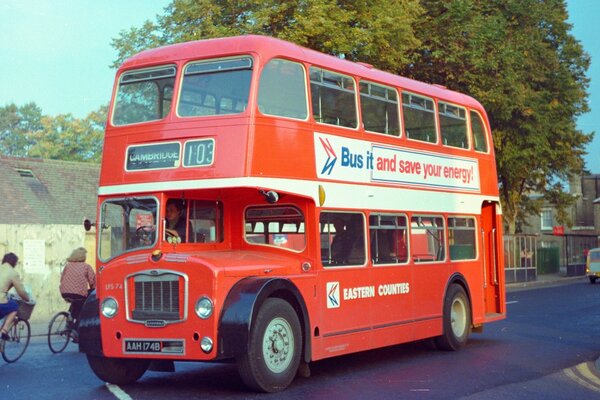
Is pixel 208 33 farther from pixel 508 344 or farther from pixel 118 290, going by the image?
pixel 118 290

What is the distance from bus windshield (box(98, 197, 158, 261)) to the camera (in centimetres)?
1148

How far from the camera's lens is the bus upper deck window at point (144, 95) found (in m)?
11.9

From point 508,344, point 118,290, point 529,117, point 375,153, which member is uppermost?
point 529,117

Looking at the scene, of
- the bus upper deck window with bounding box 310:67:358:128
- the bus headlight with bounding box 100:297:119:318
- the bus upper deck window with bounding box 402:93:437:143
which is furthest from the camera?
the bus upper deck window with bounding box 402:93:437:143

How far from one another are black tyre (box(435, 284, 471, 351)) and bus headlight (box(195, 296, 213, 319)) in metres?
6.24

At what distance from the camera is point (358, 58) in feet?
100

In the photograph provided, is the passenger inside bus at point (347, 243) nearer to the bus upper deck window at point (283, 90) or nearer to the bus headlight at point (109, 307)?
the bus upper deck window at point (283, 90)

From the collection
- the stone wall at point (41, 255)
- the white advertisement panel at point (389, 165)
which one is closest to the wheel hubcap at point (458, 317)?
the white advertisement panel at point (389, 165)

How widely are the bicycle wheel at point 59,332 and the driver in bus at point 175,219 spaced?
5.94 metres

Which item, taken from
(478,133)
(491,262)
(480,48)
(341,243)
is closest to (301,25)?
(480,48)

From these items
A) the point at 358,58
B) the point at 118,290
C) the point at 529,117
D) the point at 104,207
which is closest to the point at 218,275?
the point at 118,290

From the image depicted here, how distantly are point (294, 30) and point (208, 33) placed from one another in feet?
8.85

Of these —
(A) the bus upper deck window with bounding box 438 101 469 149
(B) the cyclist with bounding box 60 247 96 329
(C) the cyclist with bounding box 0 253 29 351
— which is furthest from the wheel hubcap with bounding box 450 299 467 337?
(C) the cyclist with bounding box 0 253 29 351

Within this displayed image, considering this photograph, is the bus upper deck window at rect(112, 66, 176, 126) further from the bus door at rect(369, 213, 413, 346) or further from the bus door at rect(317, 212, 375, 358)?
the bus door at rect(369, 213, 413, 346)
